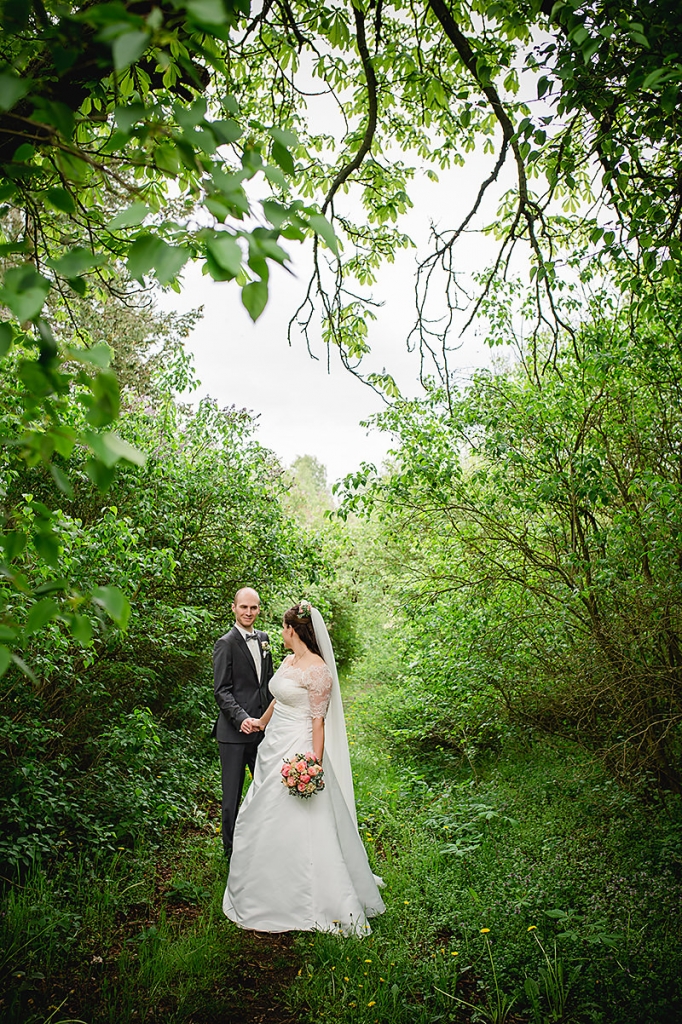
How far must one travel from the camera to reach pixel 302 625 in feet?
17.5

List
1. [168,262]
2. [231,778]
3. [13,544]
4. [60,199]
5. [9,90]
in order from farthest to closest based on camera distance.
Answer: [231,778]
[13,544]
[60,199]
[168,262]
[9,90]

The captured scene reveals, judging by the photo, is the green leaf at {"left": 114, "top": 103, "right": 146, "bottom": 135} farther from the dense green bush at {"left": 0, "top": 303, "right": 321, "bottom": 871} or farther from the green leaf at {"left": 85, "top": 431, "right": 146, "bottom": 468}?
the dense green bush at {"left": 0, "top": 303, "right": 321, "bottom": 871}

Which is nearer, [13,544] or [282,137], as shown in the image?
[282,137]

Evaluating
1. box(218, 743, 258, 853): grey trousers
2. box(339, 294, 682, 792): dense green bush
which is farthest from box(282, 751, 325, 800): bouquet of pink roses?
box(339, 294, 682, 792): dense green bush

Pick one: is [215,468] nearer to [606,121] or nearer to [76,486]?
[76,486]

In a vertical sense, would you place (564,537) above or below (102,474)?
above

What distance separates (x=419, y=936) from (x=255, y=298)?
176 inches

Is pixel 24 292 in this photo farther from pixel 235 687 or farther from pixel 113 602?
pixel 235 687

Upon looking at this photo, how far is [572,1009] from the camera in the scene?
3492 mm

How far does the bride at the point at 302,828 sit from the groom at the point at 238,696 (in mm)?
214

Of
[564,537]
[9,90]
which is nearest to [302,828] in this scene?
[564,537]

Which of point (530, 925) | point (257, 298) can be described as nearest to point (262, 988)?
point (530, 925)

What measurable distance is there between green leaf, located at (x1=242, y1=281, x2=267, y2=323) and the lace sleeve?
14.0 ft

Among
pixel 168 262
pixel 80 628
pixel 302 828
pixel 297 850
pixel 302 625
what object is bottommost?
pixel 297 850
